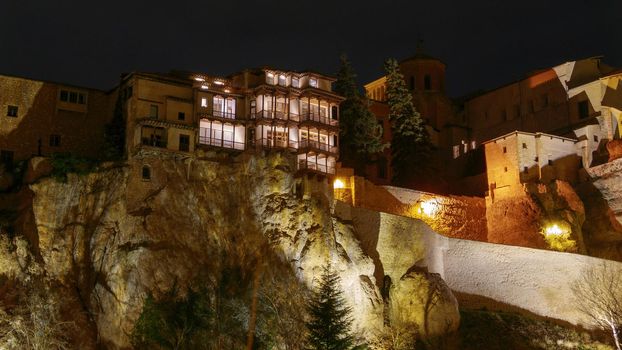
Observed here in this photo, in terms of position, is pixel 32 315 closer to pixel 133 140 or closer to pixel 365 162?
pixel 133 140

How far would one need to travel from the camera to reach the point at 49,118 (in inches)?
2159

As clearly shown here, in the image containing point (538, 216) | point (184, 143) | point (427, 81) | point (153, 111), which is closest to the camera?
point (184, 143)

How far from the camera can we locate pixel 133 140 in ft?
167

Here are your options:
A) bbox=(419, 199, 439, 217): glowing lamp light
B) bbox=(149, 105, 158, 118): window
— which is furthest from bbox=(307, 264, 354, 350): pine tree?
bbox=(419, 199, 439, 217): glowing lamp light

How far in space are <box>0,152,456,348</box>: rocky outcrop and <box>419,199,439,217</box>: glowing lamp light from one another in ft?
40.4

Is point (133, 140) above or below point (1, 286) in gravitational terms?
above

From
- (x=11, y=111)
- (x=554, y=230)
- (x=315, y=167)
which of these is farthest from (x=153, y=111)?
(x=554, y=230)

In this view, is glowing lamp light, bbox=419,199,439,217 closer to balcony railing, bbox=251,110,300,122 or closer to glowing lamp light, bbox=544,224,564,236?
glowing lamp light, bbox=544,224,564,236

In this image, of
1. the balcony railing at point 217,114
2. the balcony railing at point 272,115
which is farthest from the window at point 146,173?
the balcony railing at point 272,115

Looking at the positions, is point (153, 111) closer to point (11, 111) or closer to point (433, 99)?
point (11, 111)

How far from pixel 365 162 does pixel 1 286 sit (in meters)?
30.7

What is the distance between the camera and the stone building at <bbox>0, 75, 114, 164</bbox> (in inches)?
2120

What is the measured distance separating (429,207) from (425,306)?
47.1ft

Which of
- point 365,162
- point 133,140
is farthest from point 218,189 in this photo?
point 365,162
